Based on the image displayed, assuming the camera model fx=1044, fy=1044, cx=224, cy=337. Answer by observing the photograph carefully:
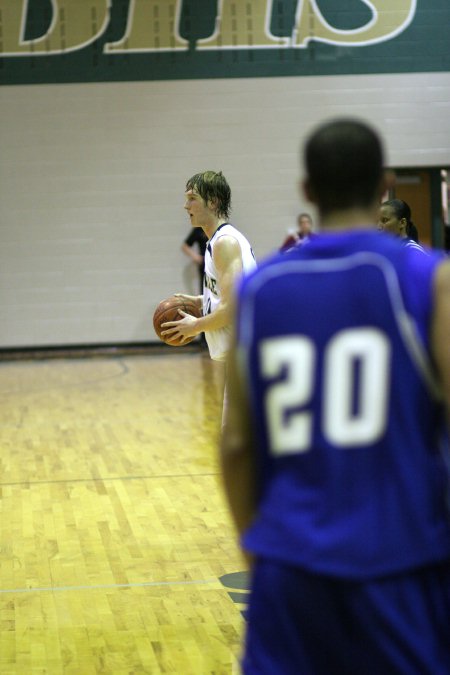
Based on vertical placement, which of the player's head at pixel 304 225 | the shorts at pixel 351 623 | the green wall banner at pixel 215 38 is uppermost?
the green wall banner at pixel 215 38

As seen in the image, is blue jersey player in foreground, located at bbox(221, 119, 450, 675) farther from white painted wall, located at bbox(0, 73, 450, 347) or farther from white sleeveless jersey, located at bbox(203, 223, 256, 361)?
white painted wall, located at bbox(0, 73, 450, 347)

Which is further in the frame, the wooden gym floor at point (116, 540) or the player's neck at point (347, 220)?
the wooden gym floor at point (116, 540)

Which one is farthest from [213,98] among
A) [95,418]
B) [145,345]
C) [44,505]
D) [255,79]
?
[44,505]

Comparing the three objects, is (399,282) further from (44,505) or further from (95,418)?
(95,418)

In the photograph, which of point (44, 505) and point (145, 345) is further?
point (145, 345)

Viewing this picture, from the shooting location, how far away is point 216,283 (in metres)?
4.31

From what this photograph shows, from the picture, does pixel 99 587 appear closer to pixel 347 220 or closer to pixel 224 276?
pixel 224 276

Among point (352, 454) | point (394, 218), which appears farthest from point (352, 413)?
point (394, 218)

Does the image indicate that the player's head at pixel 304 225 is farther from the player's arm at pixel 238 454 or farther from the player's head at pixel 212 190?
the player's arm at pixel 238 454

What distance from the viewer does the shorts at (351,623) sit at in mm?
1639

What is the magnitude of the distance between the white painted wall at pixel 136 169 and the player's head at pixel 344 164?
11492 mm

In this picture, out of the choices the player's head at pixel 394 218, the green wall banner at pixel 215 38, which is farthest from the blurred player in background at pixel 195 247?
the player's head at pixel 394 218

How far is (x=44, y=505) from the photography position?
595 cm

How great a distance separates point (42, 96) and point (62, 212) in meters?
1.47
